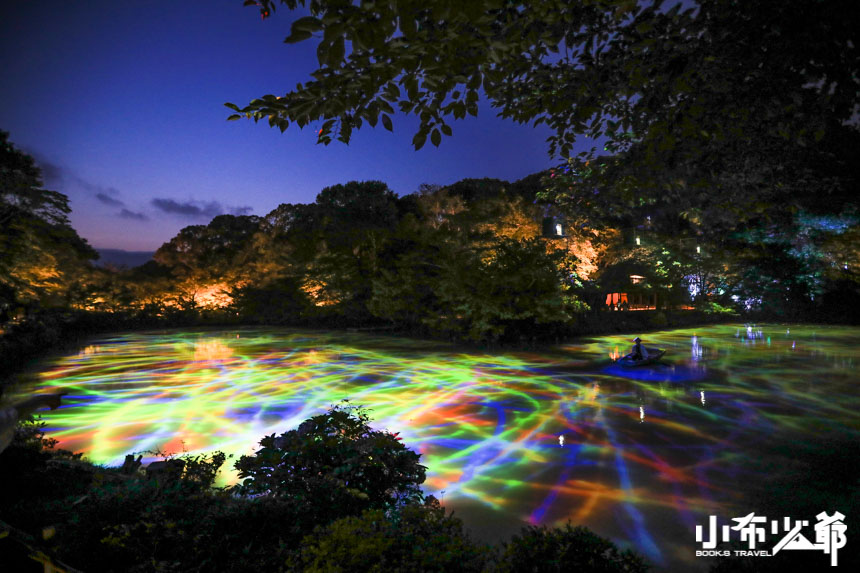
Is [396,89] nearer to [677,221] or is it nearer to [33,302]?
[33,302]

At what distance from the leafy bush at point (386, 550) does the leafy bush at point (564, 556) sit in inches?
5.4

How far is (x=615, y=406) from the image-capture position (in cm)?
670

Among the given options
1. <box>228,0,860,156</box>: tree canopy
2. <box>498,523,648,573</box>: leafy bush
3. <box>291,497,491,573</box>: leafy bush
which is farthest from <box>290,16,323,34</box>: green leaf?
<box>498,523,648,573</box>: leafy bush

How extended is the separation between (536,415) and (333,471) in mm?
4017

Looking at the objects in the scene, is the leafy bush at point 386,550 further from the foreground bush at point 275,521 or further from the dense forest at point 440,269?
the dense forest at point 440,269

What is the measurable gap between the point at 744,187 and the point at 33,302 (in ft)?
65.2

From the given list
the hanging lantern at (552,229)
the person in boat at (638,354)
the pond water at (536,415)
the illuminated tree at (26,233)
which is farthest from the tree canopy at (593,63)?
the hanging lantern at (552,229)

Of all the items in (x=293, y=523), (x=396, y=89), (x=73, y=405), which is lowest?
(x=73, y=405)

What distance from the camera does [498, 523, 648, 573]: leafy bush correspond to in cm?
175

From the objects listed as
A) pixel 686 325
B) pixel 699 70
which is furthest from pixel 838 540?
pixel 686 325

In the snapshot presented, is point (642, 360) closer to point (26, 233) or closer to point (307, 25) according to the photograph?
point (307, 25)

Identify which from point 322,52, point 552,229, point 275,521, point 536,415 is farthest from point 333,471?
point 552,229

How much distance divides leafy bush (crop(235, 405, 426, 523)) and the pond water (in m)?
0.73

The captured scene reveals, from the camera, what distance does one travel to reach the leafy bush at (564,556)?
5.74ft
